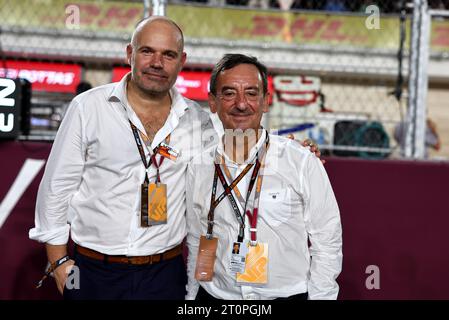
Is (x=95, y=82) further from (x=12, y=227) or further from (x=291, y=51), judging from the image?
(x=12, y=227)

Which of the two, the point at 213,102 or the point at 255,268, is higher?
the point at 213,102

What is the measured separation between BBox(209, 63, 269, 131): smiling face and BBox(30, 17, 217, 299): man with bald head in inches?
11.3

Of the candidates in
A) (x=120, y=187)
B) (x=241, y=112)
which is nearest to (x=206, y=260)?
(x=120, y=187)

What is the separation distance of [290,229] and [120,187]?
0.76 meters

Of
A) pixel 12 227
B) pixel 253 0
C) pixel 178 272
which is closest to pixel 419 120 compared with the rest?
pixel 178 272

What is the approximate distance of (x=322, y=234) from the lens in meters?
2.00

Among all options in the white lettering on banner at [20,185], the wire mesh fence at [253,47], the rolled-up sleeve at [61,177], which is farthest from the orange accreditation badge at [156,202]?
the wire mesh fence at [253,47]

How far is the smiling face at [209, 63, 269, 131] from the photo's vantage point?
202 centimetres

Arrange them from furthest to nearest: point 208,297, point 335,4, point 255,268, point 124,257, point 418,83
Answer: point 335,4 < point 418,83 < point 124,257 < point 208,297 < point 255,268

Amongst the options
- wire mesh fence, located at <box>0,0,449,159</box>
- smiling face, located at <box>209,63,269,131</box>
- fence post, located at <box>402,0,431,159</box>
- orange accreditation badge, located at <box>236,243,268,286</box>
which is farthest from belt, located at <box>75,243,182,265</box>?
wire mesh fence, located at <box>0,0,449,159</box>

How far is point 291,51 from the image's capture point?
30.6 ft

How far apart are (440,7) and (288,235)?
5.99 metres

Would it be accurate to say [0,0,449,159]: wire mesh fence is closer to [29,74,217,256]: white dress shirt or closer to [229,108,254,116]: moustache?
[29,74,217,256]: white dress shirt

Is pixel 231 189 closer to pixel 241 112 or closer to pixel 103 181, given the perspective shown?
pixel 241 112
